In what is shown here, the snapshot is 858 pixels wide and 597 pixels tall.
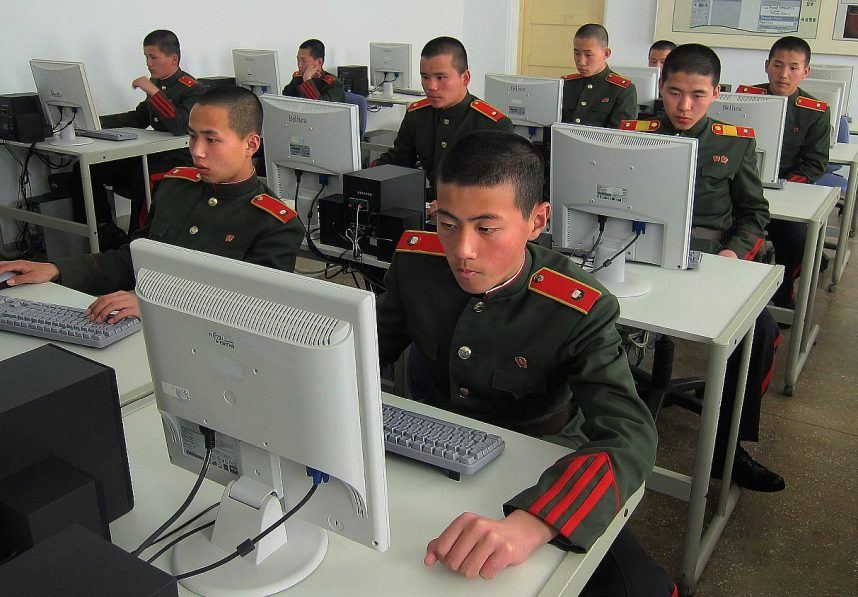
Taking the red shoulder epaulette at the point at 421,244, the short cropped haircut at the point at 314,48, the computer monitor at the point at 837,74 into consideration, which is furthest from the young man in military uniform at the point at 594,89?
the red shoulder epaulette at the point at 421,244

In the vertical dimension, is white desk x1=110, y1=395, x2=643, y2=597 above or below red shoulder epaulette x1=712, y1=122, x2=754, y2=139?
below

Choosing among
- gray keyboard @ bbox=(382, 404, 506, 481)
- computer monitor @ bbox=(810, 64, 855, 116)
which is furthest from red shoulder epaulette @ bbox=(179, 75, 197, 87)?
gray keyboard @ bbox=(382, 404, 506, 481)

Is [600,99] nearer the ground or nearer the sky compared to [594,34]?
nearer the ground

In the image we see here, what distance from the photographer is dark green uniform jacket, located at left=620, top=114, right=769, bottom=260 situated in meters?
2.80

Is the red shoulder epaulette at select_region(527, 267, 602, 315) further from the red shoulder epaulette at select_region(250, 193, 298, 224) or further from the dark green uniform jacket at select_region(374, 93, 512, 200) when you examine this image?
the dark green uniform jacket at select_region(374, 93, 512, 200)

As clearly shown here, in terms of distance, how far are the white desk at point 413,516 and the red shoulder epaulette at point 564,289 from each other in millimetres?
248

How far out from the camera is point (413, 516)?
46.8 inches

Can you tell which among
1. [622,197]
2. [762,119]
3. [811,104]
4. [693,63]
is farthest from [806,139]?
[622,197]

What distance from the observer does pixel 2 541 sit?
1.01m

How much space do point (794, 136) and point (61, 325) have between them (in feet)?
11.7

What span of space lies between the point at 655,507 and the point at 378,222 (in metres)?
1.16

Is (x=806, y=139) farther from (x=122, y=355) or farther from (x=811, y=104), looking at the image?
(x=122, y=355)

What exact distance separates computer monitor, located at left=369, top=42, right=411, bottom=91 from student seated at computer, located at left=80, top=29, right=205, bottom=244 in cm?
208

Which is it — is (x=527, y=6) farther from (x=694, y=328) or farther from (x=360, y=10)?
(x=694, y=328)
